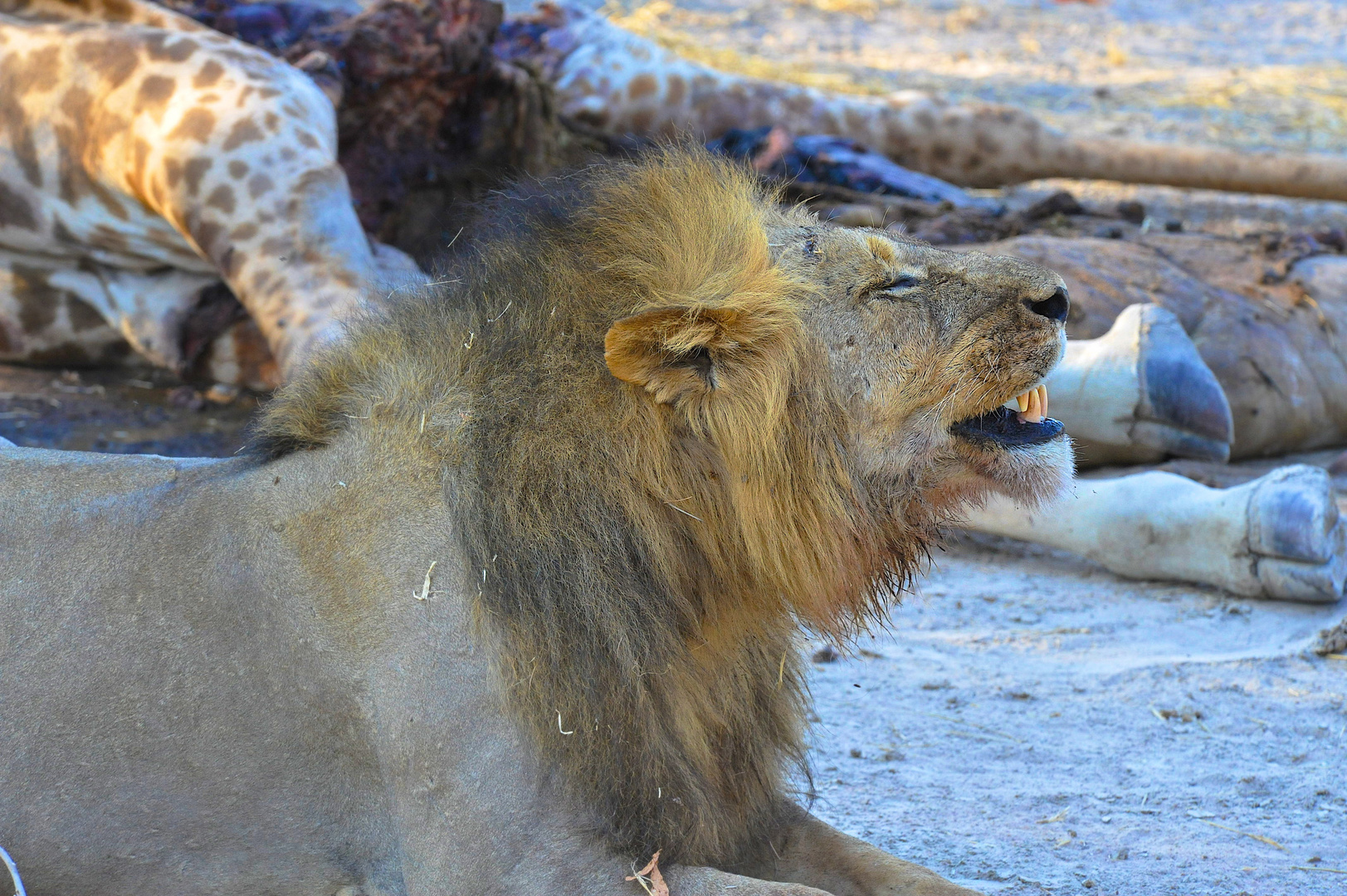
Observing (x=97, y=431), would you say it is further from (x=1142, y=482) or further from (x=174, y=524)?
(x=1142, y=482)

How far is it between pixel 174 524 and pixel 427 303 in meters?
0.54

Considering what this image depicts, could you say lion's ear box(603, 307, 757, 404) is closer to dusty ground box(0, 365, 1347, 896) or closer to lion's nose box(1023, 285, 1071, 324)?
lion's nose box(1023, 285, 1071, 324)

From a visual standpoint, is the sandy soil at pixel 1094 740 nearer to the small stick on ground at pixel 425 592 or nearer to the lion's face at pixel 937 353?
the lion's face at pixel 937 353

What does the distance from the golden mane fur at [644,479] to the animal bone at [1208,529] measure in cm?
144

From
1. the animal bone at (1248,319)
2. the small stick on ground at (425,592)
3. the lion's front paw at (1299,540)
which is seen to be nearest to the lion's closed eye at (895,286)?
the small stick on ground at (425,592)

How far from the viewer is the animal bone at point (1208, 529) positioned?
3668mm

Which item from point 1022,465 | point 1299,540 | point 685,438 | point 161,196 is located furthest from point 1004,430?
point 161,196

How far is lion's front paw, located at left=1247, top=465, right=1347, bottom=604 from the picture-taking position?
3645 mm

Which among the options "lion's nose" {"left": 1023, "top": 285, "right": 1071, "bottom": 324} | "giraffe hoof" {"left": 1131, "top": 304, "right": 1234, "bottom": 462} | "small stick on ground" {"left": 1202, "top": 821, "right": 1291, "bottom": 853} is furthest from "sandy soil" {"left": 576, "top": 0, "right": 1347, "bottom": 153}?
"lion's nose" {"left": 1023, "top": 285, "right": 1071, "bottom": 324}

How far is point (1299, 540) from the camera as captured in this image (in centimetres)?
366

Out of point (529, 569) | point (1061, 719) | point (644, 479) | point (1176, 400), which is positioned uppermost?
point (644, 479)

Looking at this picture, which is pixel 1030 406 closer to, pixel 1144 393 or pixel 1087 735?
pixel 1087 735

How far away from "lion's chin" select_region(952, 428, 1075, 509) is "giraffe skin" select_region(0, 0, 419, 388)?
2448 millimetres

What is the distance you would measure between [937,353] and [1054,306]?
0.24m
